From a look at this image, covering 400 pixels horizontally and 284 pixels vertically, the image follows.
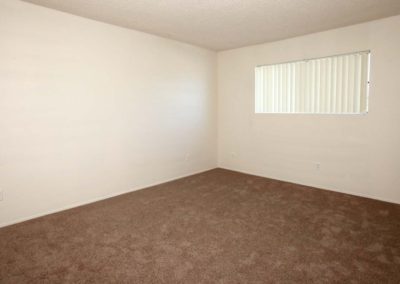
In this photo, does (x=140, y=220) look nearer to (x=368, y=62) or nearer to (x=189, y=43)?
(x=189, y=43)

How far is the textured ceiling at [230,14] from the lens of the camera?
293 centimetres

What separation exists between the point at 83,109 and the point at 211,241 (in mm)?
2433

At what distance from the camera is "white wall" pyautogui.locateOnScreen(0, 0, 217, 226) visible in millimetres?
2934

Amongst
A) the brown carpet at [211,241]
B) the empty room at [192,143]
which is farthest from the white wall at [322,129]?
the brown carpet at [211,241]

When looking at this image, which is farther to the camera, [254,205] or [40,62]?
[254,205]

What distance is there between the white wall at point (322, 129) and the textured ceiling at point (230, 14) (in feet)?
1.04

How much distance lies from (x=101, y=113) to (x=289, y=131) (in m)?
3.17

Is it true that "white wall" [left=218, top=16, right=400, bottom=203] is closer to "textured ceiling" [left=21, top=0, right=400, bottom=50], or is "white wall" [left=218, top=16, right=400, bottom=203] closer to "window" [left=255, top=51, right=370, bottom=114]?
"window" [left=255, top=51, right=370, bottom=114]

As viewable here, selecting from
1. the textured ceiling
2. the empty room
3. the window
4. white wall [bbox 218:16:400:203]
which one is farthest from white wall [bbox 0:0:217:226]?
the window

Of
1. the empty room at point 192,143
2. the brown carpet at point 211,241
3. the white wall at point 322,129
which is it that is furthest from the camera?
the white wall at point 322,129

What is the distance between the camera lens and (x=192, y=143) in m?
5.13

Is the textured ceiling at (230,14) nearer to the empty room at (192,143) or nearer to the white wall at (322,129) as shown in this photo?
the empty room at (192,143)

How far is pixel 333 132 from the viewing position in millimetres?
4035

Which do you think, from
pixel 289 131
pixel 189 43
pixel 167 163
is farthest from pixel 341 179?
pixel 189 43
